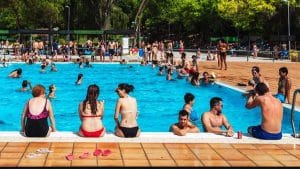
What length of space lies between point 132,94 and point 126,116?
36.6 feet

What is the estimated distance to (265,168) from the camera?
21.4ft

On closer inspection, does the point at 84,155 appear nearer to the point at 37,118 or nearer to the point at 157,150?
the point at 157,150

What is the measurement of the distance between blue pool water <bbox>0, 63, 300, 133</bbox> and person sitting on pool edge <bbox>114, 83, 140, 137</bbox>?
12.8ft

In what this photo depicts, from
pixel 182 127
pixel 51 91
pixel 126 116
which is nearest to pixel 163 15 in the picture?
pixel 51 91

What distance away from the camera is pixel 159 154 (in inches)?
283

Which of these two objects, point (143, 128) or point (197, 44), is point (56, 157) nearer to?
point (143, 128)

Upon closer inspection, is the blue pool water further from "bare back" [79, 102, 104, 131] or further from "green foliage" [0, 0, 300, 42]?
"green foliage" [0, 0, 300, 42]

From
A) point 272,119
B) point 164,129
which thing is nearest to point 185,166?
point 272,119

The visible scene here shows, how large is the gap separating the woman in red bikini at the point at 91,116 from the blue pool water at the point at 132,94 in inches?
160

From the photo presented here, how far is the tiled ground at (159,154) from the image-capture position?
671 cm

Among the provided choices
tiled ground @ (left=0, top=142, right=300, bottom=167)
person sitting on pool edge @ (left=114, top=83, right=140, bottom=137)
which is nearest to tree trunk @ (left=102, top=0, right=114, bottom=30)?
person sitting on pool edge @ (left=114, top=83, right=140, bottom=137)

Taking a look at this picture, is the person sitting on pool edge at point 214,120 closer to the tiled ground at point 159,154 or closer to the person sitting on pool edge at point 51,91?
the tiled ground at point 159,154

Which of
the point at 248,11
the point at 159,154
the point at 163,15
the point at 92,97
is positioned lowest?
the point at 159,154

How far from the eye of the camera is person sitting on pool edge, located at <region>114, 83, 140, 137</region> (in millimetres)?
8305
